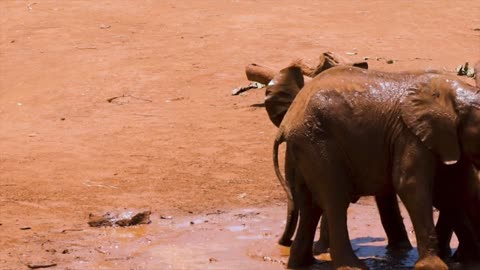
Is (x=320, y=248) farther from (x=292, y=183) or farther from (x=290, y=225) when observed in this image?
(x=292, y=183)

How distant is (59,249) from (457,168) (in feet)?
9.71

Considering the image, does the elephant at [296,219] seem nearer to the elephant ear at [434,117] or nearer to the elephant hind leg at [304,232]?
the elephant hind leg at [304,232]

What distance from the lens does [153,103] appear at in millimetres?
14930

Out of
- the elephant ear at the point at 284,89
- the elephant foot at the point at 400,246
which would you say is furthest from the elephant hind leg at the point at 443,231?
the elephant ear at the point at 284,89

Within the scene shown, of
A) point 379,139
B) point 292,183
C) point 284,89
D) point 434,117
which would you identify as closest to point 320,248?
point 292,183

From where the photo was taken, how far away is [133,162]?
1232cm

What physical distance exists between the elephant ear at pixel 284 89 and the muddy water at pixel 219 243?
1037 mm

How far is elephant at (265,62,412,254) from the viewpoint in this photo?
8.99m

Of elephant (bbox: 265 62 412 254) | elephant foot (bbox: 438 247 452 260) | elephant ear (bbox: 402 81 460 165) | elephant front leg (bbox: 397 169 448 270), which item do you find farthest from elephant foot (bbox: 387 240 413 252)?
elephant ear (bbox: 402 81 460 165)

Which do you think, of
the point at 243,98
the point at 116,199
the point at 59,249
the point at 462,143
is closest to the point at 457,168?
the point at 462,143

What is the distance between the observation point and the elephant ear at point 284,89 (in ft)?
29.5

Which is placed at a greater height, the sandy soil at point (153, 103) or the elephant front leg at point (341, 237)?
the elephant front leg at point (341, 237)

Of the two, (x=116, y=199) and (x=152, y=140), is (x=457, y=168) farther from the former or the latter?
(x=152, y=140)

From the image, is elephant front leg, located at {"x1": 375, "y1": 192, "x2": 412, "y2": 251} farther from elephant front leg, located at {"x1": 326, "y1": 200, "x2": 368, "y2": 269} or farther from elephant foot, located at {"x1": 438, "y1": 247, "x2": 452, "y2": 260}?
elephant front leg, located at {"x1": 326, "y1": 200, "x2": 368, "y2": 269}
